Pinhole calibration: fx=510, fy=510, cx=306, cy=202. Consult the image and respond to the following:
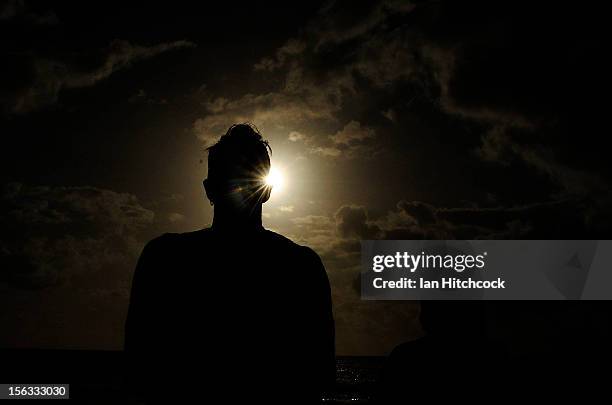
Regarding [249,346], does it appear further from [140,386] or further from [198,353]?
[140,386]

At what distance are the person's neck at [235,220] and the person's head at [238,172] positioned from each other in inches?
0.5

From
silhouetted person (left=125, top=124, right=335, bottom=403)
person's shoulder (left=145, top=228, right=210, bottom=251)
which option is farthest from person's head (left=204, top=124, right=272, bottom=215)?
person's shoulder (left=145, top=228, right=210, bottom=251)

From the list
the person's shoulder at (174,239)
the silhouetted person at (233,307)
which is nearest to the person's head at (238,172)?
the silhouetted person at (233,307)

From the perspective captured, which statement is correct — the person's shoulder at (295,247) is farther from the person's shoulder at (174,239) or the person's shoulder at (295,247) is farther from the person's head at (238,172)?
the person's shoulder at (174,239)

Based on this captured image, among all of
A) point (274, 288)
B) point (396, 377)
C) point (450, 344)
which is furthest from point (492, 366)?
point (274, 288)

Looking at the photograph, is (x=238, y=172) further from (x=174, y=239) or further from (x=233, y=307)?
(x=233, y=307)

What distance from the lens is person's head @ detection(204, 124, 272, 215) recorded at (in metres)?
1.86

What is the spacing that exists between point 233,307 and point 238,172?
0.50m

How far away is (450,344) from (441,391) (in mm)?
274

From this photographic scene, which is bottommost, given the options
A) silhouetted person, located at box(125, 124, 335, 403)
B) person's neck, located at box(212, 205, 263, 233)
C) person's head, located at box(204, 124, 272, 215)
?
silhouetted person, located at box(125, 124, 335, 403)

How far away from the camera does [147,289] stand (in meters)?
1.80

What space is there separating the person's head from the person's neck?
0.04ft

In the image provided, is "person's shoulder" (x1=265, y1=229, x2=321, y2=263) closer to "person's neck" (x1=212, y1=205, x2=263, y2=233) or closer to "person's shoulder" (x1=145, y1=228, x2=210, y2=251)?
"person's neck" (x1=212, y1=205, x2=263, y2=233)

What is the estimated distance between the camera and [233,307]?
71.3 inches
